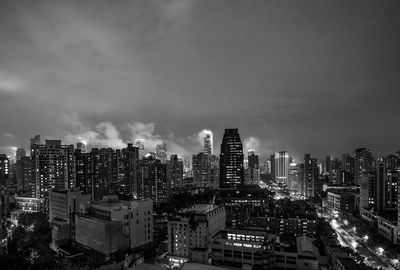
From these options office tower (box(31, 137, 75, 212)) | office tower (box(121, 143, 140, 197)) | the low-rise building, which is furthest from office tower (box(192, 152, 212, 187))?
the low-rise building

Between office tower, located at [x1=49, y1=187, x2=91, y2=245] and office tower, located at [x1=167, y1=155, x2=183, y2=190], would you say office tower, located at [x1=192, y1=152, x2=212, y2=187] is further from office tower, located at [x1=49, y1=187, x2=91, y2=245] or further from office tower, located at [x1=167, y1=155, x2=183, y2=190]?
office tower, located at [x1=49, y1=187, x2=91, y2=245]

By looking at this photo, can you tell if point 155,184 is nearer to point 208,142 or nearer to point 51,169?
point 51,169

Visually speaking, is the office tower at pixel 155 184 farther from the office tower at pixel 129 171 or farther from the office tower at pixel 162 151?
the office tower at pixel 162 151

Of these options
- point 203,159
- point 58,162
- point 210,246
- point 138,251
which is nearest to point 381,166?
point 210,246

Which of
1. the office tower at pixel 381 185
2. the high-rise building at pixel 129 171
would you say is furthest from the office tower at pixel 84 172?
the office tower at pixel 381 185

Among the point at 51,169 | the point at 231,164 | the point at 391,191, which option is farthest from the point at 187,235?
the point at 231,164
